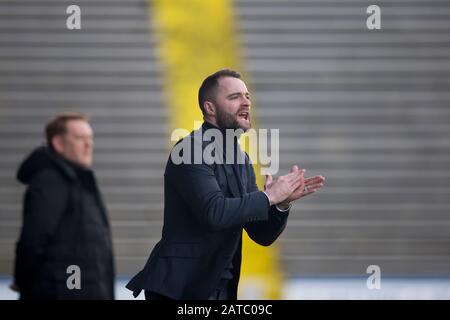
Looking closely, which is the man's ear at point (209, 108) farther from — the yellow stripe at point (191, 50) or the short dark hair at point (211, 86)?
the yellow stripe at point (191, 50)

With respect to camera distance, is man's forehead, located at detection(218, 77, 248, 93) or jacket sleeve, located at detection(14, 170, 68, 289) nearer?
man's forehead, located at detection(218, 77, 248, 93)

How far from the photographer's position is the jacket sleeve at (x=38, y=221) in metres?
4.36

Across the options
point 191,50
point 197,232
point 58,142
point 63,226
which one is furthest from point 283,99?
point 197,232

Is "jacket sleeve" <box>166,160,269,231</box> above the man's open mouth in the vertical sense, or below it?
below

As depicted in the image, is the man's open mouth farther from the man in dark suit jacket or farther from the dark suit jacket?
the dark suit jacket

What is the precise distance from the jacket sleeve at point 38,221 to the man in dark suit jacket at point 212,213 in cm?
74

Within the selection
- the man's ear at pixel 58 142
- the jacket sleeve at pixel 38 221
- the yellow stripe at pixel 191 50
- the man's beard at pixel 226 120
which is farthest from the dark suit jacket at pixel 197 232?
the yellow stripe at pixel 191 50

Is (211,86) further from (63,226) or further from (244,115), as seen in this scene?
(63,226)

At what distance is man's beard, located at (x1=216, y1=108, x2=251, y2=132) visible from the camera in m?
3.85

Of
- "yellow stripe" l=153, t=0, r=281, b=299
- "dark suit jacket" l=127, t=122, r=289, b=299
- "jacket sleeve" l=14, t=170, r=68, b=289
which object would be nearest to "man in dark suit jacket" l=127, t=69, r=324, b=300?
"dark suit jacket" l=127, t=122, r=289, b=299

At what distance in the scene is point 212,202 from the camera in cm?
367

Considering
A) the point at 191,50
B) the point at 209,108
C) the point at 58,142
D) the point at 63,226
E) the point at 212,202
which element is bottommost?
the point at 63,226

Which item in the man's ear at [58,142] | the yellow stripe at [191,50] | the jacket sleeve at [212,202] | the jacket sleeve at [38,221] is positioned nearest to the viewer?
the jacket sleeve at [212,202]

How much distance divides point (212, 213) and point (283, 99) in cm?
504
